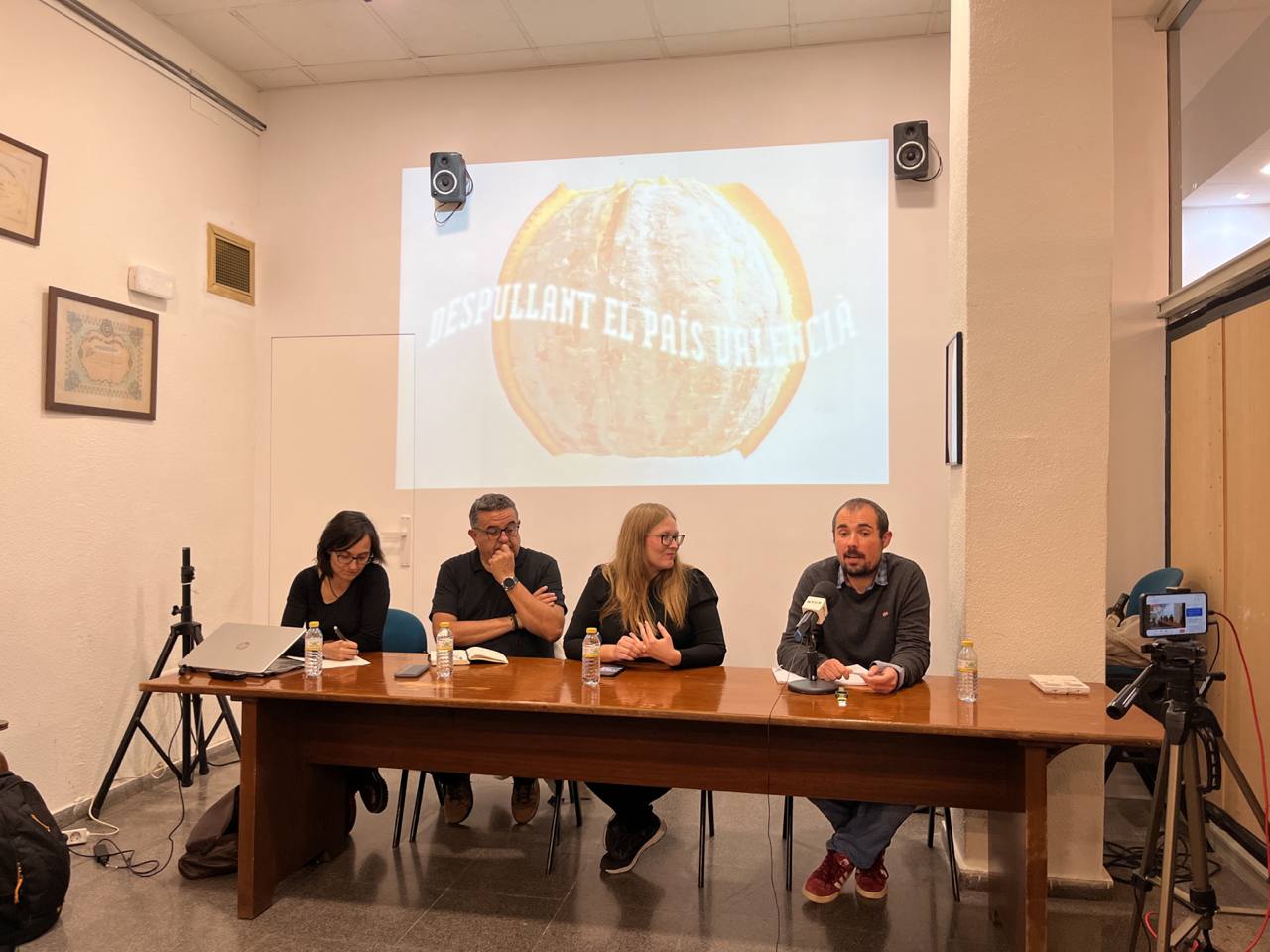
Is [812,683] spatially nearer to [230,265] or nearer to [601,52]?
[601,52]

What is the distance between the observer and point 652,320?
4.45 meters

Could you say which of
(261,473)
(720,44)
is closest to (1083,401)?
(720,44)

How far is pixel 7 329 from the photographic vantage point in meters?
3.28

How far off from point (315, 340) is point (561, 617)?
235 cm

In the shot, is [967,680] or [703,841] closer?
[967,680]

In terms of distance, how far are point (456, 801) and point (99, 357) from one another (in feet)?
7.97

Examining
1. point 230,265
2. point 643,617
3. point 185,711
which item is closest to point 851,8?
point 643,617

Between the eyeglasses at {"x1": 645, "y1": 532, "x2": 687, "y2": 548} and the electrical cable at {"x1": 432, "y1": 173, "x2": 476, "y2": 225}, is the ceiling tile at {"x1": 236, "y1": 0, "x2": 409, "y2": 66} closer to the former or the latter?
the electrical cable at {"x1": 432, "y1": 173, "x2": 476, "y2": 225}

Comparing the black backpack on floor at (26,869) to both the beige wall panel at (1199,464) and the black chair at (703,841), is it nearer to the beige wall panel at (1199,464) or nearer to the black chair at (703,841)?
the black chair at (703,841)

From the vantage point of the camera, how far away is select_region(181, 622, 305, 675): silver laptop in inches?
110

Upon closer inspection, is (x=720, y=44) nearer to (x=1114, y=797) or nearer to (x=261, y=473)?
(x=261, y=473)

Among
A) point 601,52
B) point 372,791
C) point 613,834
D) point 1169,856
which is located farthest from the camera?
point 601,52

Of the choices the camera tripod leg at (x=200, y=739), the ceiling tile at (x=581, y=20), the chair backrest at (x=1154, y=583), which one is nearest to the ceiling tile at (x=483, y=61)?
the ceiling tile at (x=581, y=20)

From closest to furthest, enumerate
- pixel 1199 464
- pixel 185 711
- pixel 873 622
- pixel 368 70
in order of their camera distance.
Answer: pixel 873 622 → pixel 1199 464 → pixel 185 711 → pixel 368 70
